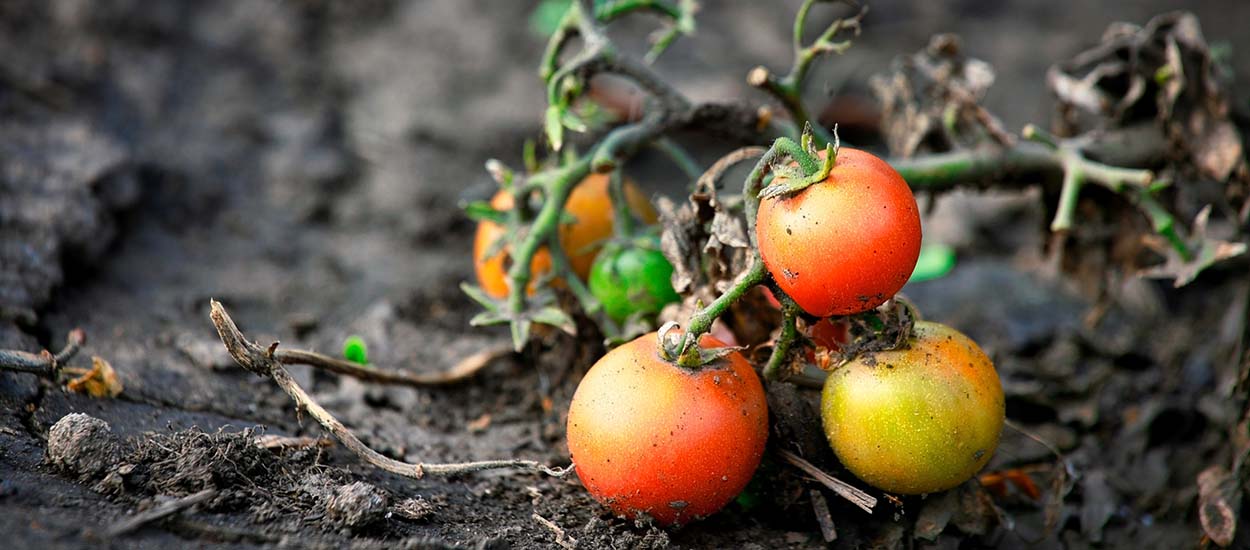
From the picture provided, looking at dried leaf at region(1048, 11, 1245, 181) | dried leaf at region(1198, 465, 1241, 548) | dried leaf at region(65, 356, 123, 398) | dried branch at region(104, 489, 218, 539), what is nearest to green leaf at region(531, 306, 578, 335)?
dried branch at region(104, 489, 218, 539)

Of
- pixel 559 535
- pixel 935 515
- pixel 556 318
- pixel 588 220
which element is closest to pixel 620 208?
pixel 588 220

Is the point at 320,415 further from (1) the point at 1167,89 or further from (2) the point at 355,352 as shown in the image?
(1) the point at 1167,89

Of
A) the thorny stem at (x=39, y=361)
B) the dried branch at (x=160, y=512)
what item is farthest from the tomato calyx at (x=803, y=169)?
the thorny stem at (x=39, y=361)

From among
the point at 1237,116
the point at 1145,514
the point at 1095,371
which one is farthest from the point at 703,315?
the point at 1237,116

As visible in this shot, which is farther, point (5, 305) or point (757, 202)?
point (5, 305)

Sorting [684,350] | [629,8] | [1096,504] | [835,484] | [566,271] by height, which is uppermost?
[629,8]

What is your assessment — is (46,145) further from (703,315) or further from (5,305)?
(703,315)
